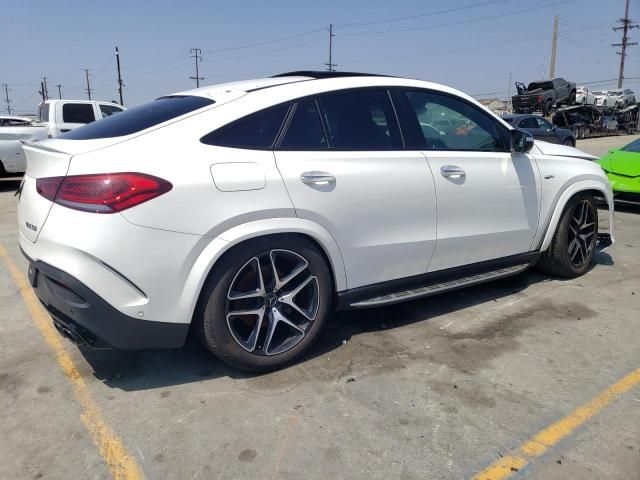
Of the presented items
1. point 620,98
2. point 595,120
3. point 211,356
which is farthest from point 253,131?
point 620,98

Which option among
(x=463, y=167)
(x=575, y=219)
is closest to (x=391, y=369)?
(x=463, y=167)

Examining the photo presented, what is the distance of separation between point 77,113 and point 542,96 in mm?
25170

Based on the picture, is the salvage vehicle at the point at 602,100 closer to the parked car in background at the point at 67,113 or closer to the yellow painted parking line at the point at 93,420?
the parked car in background at the point at 67,113

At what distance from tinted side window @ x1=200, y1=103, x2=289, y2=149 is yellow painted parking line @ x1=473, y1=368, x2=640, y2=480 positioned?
2.01 metres

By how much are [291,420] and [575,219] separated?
3444mm

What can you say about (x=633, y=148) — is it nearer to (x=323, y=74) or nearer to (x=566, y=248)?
(x=566, y=248)

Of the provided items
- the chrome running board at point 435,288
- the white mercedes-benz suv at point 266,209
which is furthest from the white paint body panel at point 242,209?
the chrome running board at point 435,288

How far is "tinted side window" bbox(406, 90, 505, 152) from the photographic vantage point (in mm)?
3684

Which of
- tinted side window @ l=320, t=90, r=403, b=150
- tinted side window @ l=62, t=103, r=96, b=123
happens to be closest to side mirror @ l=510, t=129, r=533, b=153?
tinted side window @ l=320, t=90, r=403, b=150

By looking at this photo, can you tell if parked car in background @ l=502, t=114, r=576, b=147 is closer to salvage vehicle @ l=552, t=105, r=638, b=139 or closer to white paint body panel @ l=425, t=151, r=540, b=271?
salvage vehicle @ l=552, t=105, r=638, b=139

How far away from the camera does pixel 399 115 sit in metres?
3.56

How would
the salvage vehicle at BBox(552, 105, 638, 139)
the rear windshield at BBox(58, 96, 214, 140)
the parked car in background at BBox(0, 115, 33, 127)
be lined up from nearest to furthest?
the rear windshield at BBox(58, 96, 214, 140) < the parked car in background at BBox(0, 115, 33, 127) < the salvage vehicle at BBox(552, 105, 638, 139)

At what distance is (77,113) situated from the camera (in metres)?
12.4

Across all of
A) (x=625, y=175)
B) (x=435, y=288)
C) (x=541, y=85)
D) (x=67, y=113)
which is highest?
(x=541, y=85)
